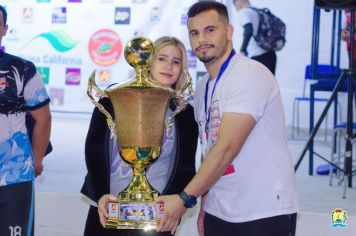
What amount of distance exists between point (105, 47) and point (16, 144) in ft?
10.5

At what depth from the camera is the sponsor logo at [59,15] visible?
4.93m

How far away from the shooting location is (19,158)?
1.84m

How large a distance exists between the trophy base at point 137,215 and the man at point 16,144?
513 mm

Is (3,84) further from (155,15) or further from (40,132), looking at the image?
(155,15)

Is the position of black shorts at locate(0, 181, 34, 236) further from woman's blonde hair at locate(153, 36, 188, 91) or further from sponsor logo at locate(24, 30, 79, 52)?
sponsor logo at locate(24, 30, 79, 52)

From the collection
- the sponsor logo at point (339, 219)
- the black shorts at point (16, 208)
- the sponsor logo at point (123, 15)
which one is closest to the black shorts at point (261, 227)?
the black shorts at point (16, 208)

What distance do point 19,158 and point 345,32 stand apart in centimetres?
287

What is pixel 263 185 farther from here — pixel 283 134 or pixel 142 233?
pixel 142 233

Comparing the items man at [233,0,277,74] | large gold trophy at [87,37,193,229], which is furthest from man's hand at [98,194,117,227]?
man at [233,0,277,74]

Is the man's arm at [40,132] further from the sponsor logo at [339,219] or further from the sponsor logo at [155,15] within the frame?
the sponsor logo at [155,15]

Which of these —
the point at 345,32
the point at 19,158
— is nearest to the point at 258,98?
the point at 19,158

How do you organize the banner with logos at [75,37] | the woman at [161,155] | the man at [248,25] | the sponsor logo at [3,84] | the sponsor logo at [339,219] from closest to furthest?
the woman at [161,155], the sponsor logo at [3,84], the sponsor logo at [339,219], the man at [248,25], the banner with logos at [75,37]

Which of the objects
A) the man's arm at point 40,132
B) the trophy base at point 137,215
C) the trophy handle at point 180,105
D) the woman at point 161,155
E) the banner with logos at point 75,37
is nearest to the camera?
the trophy base at point 137,215

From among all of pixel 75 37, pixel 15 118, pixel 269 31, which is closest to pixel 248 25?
pixel 269 31
